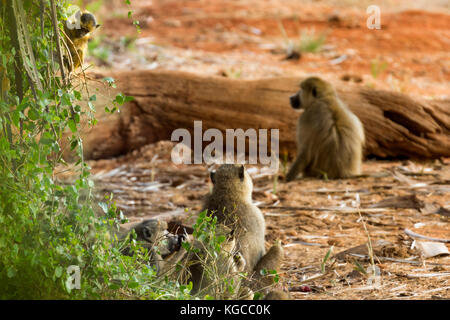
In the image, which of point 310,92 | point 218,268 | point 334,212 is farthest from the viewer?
point 310,92

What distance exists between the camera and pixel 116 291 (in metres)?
3.33

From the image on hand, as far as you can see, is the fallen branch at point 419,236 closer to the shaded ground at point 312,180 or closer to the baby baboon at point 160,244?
the shaded ground at point 312,180

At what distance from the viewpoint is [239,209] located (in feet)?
16.0

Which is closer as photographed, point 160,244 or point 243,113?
point 160,244

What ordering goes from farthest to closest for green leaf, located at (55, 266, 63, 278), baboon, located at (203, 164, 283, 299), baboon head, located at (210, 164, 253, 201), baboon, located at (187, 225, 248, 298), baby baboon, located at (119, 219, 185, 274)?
baboon head, located at (210, 164, 253, 201) < baboon, located at (203, 164, 283, 299) < baby baboon, located at (119, 219, 185, 274) < baboon, located at (187, 225, 248, 298) < green leaf, located at (55, 266, 63, 278)

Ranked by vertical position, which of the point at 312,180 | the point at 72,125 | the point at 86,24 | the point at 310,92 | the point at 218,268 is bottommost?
the point at 312,180

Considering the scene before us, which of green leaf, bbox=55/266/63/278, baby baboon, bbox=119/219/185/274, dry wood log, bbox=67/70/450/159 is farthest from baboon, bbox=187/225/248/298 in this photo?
dry wood log, bbox=67/70/450/159

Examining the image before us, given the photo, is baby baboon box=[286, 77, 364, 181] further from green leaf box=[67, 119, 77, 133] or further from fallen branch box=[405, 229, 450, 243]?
green leaf box=[67, 119, 77, 133]

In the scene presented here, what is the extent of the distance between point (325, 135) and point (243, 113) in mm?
1277

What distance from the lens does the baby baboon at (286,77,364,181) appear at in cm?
810

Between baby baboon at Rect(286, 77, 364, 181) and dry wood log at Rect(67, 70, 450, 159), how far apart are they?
0.61 meters

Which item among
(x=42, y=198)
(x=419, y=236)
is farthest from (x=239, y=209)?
(x=42, y=198)

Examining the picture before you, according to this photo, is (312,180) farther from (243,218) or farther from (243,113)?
(243,218)
